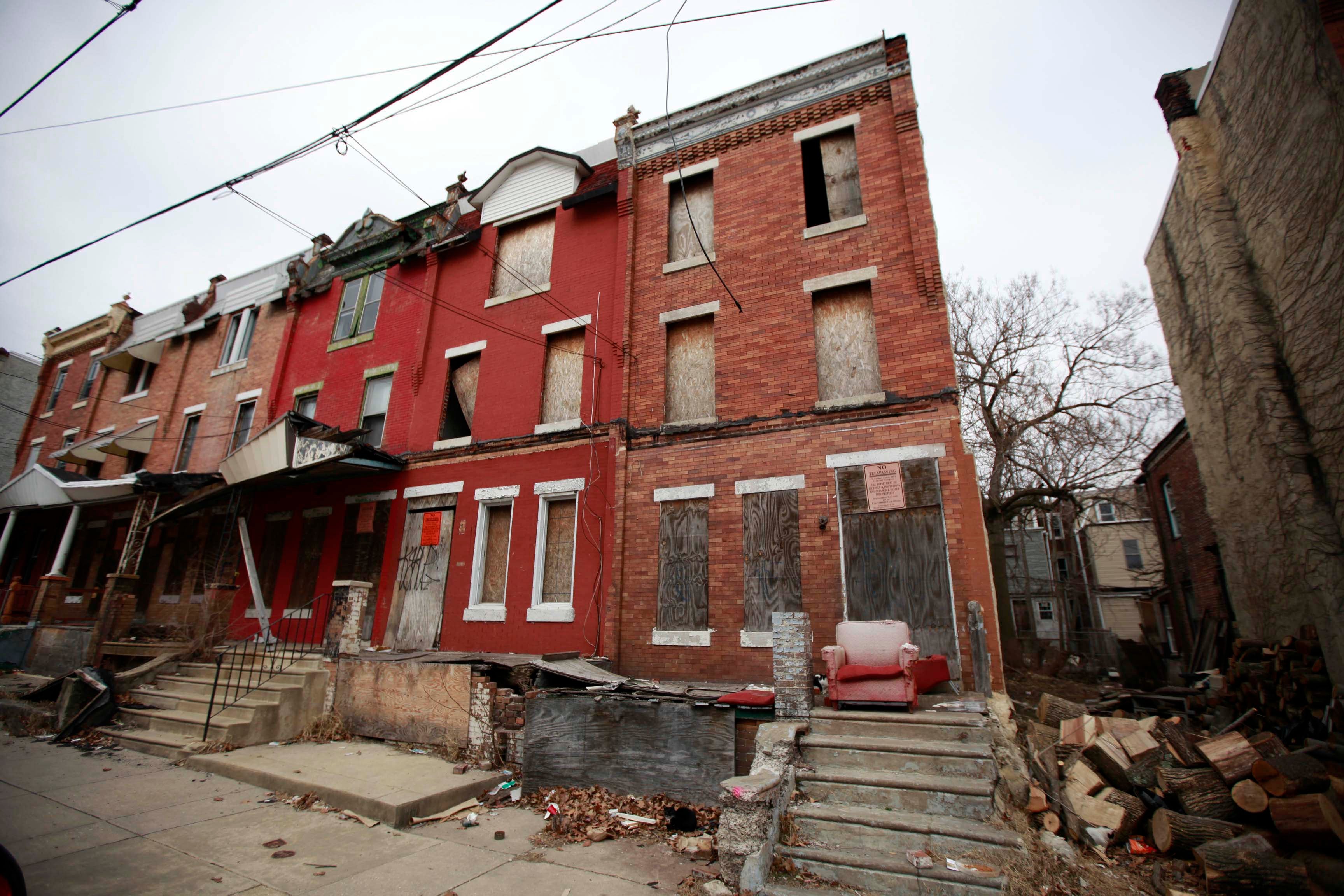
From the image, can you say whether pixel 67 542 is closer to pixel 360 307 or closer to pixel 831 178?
pixel 360 307

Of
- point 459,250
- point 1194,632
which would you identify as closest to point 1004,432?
point 1194,632

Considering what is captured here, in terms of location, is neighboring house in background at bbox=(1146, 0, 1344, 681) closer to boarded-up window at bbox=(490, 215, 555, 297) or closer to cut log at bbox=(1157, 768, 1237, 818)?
cut log at bbox=(1157, 768, 1237, 818)

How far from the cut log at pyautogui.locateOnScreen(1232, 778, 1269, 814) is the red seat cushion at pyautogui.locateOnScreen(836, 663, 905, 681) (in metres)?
2.88

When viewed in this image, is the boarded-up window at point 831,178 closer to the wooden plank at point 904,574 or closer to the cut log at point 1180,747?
the wooden plank at point 904,574

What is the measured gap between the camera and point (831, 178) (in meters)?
11.0

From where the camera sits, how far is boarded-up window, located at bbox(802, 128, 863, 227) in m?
10.7

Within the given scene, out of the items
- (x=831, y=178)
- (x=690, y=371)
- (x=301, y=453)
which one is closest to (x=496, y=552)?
(x=301, y=453)

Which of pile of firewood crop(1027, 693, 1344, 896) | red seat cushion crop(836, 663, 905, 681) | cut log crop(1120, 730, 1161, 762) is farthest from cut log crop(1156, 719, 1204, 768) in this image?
red seat cushion crop(836, 663, 905, 681)

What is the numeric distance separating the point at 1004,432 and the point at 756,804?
16.0 m

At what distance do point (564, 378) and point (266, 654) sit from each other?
7095mm

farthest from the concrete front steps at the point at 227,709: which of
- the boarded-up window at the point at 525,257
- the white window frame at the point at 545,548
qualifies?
the boarded-up window at the point at 525,257

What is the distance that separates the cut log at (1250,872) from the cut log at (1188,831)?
0.34m

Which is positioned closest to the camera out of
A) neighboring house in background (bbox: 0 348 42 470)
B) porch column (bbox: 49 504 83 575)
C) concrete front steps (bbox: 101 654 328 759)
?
concrete front steps (bbox: 101 654 328 759)

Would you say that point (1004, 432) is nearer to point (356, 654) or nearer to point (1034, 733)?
point (1034, 733)
